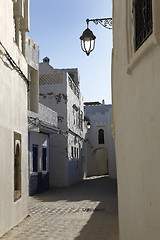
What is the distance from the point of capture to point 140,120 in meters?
4.18

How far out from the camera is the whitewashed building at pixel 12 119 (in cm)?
Result: 829

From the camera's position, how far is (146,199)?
3.94m

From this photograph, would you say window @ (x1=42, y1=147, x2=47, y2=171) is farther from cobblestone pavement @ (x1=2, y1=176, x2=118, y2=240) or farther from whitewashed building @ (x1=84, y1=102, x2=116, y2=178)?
whitewashed building @ (x1=84, y1=102, x2=116, y2=178)

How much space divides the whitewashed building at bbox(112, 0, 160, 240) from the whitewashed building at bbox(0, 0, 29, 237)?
11.4ft

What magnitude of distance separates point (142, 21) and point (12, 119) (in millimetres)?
5711

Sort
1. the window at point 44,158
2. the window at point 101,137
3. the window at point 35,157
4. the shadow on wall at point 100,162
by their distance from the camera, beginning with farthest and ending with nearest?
the shadow on wall at point 100,162, the window at point 101,137, the window at point 44,158, the window at point 35,157

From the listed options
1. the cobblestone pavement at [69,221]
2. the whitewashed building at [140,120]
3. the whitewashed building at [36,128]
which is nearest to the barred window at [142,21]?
the whitewashed building at [140,120]

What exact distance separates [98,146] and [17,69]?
27.3 metres

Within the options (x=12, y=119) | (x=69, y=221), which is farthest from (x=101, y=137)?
(x=12, y=119)

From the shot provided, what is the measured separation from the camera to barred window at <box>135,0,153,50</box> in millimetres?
4062

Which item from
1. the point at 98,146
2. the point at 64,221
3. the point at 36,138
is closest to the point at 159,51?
the point at 64,221

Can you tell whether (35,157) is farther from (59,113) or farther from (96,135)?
(96,135)

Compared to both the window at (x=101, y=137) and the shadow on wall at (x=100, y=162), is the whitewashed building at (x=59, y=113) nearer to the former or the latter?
the window at (x=101, y=137)

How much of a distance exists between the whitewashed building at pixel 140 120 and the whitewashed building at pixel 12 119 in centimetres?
349
